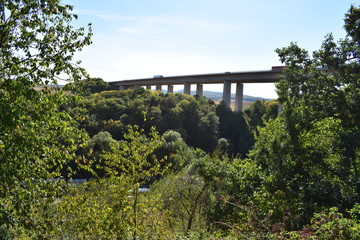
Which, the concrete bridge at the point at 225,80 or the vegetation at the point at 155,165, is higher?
the concrete bridge at the point at 225,80

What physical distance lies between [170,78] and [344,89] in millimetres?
67591

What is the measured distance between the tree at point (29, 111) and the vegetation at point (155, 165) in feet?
0.07

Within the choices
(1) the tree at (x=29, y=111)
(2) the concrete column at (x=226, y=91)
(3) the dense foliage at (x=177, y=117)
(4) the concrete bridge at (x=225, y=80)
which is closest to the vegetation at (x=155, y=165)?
(1) the tree at (x=29, y=111)

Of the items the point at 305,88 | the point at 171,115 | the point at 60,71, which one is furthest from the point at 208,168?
the point at 171,115

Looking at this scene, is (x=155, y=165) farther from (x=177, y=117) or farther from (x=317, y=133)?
(x=177, y=117)

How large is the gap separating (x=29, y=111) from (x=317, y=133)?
1136cm

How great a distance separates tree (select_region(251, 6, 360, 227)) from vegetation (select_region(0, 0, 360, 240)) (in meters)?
0.04

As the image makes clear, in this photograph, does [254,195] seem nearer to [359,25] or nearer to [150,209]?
[150,209]

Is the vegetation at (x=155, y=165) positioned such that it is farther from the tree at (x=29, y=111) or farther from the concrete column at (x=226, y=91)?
the concrete column at (x=226, y=91)

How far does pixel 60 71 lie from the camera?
7148 millimetres

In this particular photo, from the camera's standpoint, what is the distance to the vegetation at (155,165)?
607 cm

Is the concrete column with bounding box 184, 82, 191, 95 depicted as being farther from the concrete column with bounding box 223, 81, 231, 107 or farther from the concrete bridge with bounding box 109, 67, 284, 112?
the concrete column with bounding box 223, 81, 231, 107

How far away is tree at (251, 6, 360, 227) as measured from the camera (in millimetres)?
11750

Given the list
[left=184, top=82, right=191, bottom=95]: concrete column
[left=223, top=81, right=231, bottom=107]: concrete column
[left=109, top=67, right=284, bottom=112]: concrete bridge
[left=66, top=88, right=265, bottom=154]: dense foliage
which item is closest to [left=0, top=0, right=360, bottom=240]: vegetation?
[left=66, top=88, right=265, bottom=154]: dense foliage
